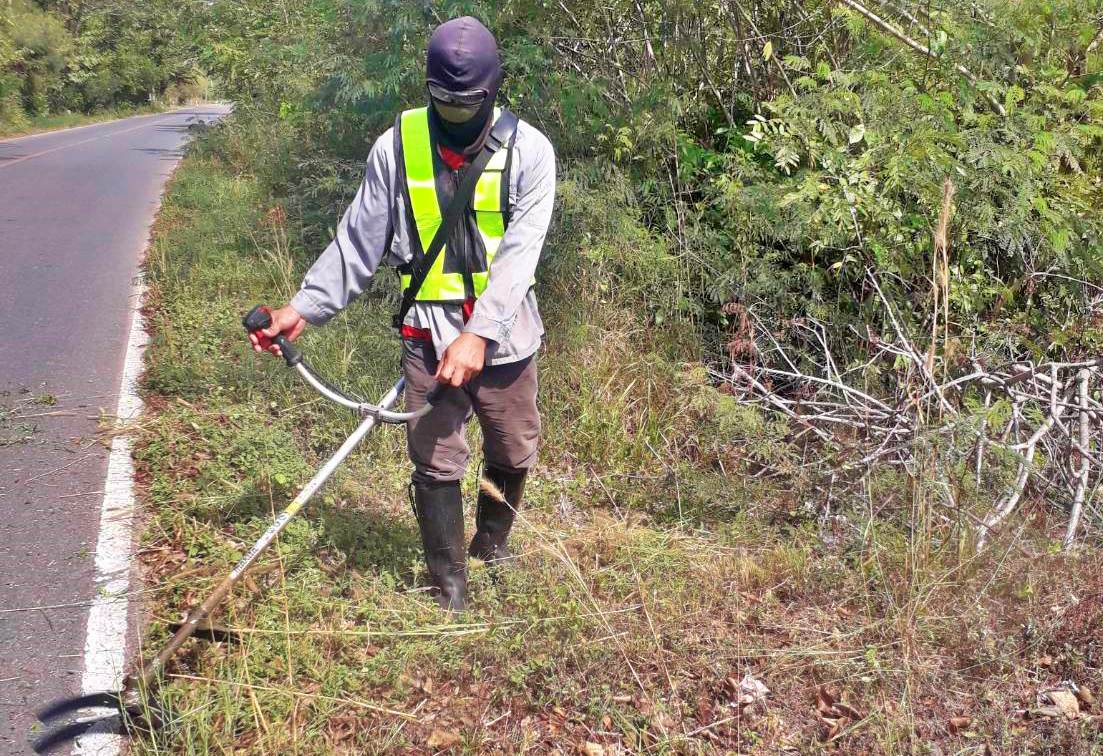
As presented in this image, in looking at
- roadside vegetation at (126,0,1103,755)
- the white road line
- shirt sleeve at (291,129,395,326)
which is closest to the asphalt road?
the white road line

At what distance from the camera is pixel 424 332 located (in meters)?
3.29

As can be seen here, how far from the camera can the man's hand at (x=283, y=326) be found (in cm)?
308

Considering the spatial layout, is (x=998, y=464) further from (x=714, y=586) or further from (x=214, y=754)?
(x=214, y=754)

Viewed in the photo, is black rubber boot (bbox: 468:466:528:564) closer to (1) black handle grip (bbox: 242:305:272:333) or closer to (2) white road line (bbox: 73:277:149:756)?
(1) black handle grip (bbox: 242:305:272:333)

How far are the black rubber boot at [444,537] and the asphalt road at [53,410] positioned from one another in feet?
4.12

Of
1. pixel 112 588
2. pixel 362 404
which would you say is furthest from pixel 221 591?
pixel 112 588

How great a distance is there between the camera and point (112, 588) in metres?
3.71

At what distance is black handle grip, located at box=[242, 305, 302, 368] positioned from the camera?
2.99 meters

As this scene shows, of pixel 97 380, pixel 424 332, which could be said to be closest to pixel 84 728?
pixel 424 332

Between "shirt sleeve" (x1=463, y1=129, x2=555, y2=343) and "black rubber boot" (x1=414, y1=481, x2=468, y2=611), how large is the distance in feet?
2.27

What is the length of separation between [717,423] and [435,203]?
7.47 ft

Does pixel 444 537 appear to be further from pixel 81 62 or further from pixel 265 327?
pixel 81 62

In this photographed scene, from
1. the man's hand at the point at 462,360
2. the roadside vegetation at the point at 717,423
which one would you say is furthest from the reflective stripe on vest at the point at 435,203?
the roadside vegetation at the point at 717,423

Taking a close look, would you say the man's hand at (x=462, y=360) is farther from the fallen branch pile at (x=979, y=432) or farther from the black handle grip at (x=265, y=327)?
the fallen branch pile at (x=979, y=432)
